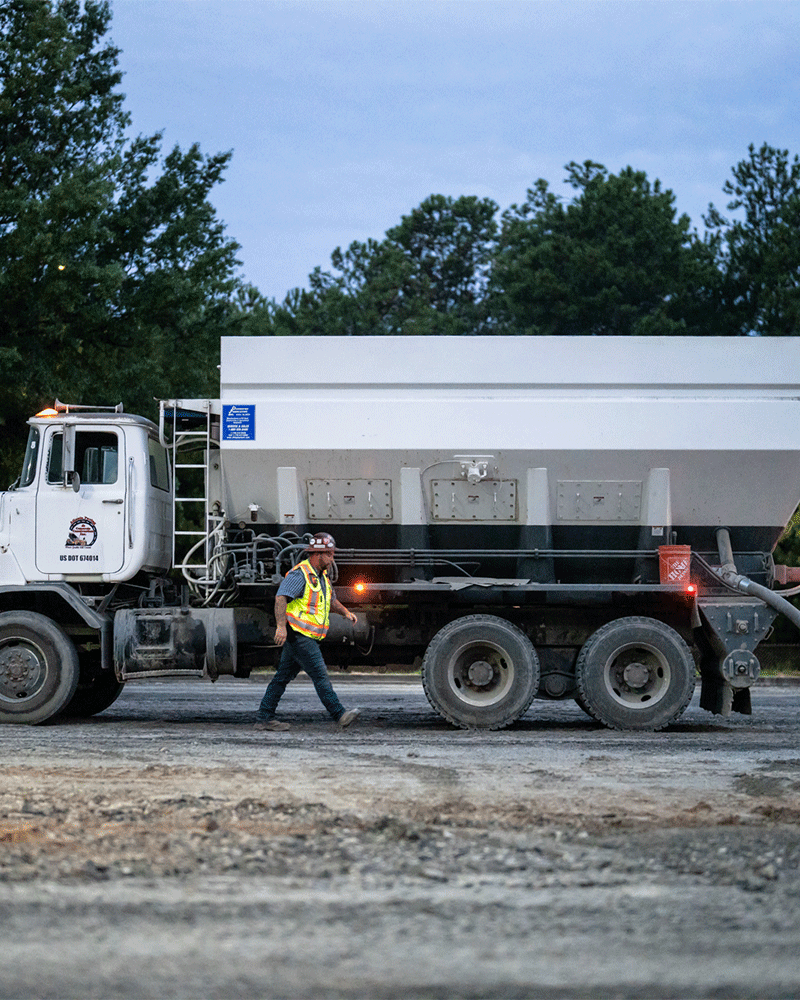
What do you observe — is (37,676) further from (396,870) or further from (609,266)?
(609,266)

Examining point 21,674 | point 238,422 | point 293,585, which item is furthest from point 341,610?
point 21,674

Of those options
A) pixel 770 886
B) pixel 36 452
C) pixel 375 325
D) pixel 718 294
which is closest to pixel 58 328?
pixel 36 452

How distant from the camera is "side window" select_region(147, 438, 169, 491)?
12.2m

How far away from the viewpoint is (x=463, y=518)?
11789mm

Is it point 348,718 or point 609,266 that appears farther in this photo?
point 609,266

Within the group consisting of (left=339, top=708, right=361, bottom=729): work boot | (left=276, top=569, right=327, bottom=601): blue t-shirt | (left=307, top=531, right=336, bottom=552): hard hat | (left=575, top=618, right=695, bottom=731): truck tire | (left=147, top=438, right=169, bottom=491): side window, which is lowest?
(left=339, top=708, right=361, bottom=729): work boot

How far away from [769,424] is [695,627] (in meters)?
2.03

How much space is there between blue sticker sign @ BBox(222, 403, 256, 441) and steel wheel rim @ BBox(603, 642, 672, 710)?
156 inches

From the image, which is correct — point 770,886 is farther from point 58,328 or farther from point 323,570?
point 58,328

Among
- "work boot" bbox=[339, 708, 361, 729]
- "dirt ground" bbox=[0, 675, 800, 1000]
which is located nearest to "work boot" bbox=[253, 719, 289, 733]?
"work boot" bbox=[339, 708, 361, 729]

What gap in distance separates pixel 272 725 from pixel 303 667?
0.66m

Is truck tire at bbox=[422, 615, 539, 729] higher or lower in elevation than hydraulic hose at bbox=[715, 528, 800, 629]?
lower

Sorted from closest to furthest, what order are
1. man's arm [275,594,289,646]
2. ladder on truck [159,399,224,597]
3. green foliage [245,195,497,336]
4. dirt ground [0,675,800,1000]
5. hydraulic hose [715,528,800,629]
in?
1. dirt ground [0,675,800,1000]
2. man's arm [275,594,289,646]
3. hydraulic hose [715,528,800,629]
4. ladder on truck [159,399,224,597]
5. green foliage [245,195,497,336]

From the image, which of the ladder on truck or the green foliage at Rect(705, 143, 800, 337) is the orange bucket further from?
the green foliage at Rect(705, 143, 800, 337)
